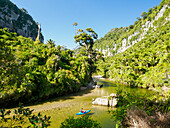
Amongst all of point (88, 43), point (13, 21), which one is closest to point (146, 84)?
point (88, 43)

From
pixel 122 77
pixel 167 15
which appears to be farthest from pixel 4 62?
pixel 167 15

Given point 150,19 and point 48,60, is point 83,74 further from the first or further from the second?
point 150,19

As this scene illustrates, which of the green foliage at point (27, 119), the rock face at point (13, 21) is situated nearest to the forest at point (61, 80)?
the green foliage at point (27, 119)

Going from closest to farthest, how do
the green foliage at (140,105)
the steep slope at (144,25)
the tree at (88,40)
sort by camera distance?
the green foliage at (140,105) < the tree at (88,40) < the steep slope at (144,25)

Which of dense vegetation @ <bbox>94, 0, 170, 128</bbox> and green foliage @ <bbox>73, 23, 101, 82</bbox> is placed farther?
green foliage @ <bbox>73, 23, 101, 82</bbox>

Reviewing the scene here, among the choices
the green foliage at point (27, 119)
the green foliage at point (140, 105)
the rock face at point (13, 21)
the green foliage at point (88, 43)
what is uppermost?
the rock face at point (13, 21)

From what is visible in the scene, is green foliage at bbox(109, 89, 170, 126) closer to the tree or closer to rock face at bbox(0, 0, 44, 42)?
the tree

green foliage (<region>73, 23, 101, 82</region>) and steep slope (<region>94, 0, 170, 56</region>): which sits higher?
steep slope (<region>94, 0, 170, 56</region>)

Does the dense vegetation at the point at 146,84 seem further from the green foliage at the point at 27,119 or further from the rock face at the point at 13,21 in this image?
the rock face at the point at 13,21

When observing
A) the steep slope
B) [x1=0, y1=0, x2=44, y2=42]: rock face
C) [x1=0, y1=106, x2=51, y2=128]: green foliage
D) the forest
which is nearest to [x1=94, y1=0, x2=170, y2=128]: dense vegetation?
the forest

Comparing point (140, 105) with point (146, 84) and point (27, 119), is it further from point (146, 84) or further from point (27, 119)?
point (146, 84)

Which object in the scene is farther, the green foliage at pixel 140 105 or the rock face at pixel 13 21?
the rock face at pixel 13 21

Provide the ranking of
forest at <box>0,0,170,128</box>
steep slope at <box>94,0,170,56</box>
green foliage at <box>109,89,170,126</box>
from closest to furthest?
forest at <box>0,0,170,128</box> → green foliage at <box>109,89,170,126</box> → steep slope at <box>94,0,170,56</box>

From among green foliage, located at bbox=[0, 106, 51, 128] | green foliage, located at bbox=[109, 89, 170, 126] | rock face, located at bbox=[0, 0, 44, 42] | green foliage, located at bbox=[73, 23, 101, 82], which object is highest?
rock face, located at bbox=[0, 0, 44, 42]
